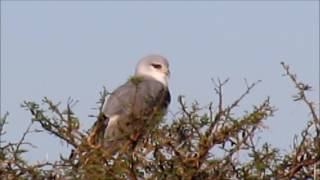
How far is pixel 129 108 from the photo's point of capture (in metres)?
3.54

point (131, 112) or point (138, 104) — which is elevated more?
point (138, 104)

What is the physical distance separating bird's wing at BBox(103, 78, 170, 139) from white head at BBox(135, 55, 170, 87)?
4.28 feet

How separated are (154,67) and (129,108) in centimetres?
388

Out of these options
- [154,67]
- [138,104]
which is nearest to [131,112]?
[138,104]

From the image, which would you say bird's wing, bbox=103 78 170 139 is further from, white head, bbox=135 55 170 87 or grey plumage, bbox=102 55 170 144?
white head, bbox=135 55 170 87

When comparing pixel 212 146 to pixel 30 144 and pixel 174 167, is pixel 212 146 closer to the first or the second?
pixel 174 167

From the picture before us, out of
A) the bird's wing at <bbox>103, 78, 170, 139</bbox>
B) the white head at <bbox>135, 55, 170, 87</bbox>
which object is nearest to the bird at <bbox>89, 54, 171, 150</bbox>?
the bird's wing at <bbox>103, 78, 170, 139</bbox>

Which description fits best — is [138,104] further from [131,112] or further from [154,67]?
[154,67]

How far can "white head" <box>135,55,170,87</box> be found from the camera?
7.25m

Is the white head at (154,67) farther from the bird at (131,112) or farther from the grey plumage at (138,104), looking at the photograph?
the bird at (131,112)

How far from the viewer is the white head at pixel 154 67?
725 centimetres

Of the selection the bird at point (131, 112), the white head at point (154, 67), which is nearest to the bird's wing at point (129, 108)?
the bird at point (131, 112)

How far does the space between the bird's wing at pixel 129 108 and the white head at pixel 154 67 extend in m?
1.30

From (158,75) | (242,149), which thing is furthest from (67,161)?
(158,75)
